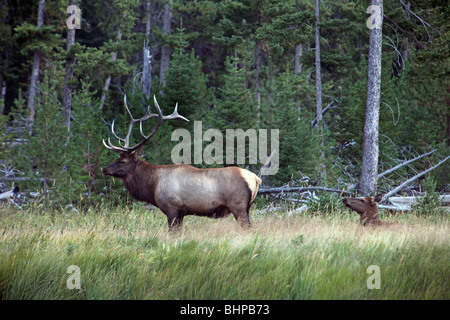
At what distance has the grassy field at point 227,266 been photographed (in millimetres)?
4668

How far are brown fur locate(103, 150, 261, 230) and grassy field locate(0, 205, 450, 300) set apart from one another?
0.91 metres

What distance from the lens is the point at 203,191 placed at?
7211 mm

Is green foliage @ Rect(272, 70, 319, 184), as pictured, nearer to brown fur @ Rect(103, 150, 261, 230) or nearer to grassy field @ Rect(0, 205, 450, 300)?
brown fur @ Rect(103, 150, 261, 230)

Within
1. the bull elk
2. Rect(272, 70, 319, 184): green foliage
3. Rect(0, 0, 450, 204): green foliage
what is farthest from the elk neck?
Rect(272, 70, 319, 184): green foliage

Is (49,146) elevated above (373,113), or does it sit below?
below

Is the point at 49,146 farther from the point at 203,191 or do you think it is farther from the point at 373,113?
the point at 373,113

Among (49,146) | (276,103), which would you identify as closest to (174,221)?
(49,146)

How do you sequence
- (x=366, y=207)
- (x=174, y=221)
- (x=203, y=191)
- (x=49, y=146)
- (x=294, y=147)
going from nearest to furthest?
(x=203, y=191)
(x=174, y=221)
(x=366, y=207)
(x=49, y=146)
(x=294, y=147)

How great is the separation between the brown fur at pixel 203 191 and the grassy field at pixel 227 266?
3.00 ft

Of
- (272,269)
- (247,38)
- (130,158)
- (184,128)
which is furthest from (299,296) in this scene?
(247,38)

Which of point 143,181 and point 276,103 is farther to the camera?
point 276,103

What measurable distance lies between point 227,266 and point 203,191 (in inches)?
89.0
